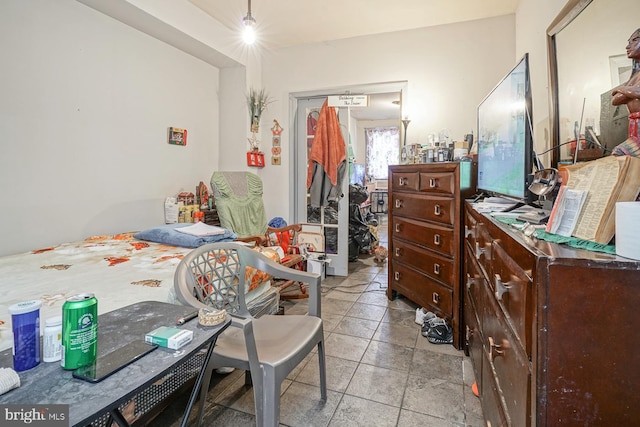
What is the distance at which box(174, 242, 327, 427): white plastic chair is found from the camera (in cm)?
114

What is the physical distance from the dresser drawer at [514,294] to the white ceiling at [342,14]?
8.93ft

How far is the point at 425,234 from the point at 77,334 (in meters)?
2.25

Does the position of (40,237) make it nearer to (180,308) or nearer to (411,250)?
(180,308)

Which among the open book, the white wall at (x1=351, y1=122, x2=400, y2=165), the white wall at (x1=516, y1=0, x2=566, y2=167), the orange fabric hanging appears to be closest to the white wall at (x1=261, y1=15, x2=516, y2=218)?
the orange fabric hanging

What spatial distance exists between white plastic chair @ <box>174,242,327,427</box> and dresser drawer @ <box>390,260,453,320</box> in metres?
1.11

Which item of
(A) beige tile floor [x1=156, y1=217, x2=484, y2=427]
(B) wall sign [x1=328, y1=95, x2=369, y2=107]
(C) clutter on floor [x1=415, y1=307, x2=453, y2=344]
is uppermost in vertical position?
(B) wall sign [x1=328, y1=95, x2=369, y2=107]

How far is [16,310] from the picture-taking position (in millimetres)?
657

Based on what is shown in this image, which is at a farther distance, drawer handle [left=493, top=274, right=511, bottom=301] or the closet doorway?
the closet doorway

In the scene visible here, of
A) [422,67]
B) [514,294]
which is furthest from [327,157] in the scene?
[514,294]

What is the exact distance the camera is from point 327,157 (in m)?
3.67

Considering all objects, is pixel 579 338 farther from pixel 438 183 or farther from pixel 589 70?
pixel 438 183

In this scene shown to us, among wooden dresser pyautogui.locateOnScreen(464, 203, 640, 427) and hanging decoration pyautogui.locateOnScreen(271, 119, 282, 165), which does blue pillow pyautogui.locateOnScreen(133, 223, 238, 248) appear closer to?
hanging decoration pyautogui.locateOnScreen(271, 119, 282, 165)

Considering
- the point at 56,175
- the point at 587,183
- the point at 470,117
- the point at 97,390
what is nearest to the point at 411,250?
the point at 470,117

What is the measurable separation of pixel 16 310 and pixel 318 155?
10.5 feet
